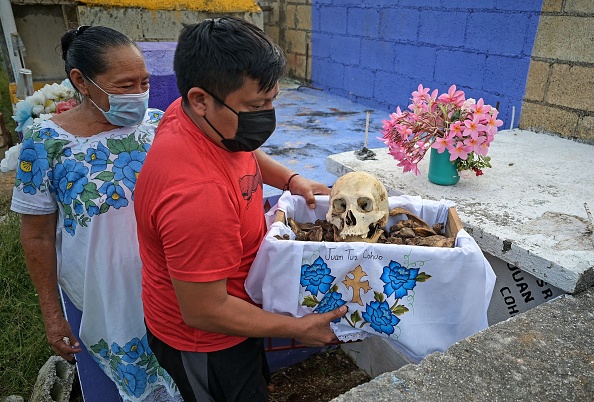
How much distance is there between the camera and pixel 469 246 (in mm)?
1365

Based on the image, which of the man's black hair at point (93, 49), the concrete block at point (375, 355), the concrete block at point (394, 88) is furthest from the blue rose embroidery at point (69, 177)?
the concrete block at point (394, 88)

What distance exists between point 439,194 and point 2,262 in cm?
370

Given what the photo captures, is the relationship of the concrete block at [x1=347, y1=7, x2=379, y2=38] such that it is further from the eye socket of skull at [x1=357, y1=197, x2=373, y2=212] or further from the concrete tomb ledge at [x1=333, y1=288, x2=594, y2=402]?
the concrete tomb ledge at [x1=333, y1=288, x2=594, y2=402]

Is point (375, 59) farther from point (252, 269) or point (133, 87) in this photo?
point (252, 269)

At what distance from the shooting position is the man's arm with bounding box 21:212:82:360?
→ 1.81 meters

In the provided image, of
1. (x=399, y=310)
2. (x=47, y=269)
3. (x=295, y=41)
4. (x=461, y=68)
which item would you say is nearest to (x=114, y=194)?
(x=47, y=269)

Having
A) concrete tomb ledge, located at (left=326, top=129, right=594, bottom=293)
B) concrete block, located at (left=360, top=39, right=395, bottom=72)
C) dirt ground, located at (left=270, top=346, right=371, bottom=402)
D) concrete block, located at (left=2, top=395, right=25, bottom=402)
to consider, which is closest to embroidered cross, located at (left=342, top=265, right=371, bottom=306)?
concrete tomb ledge, located at (left=326, top=129, right=594, bottom=293)

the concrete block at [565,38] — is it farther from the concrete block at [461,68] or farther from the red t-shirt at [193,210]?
the red t-shirt at [193,210]

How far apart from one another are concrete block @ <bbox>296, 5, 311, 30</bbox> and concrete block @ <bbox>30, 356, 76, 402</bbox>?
212 inches

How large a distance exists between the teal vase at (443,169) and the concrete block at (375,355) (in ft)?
3.09

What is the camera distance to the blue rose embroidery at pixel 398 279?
1.37m

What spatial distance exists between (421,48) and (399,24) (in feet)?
1.49

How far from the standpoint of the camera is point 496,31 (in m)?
3.80

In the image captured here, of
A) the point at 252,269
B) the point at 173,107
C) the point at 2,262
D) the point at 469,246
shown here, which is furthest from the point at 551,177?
the point at 2,262
